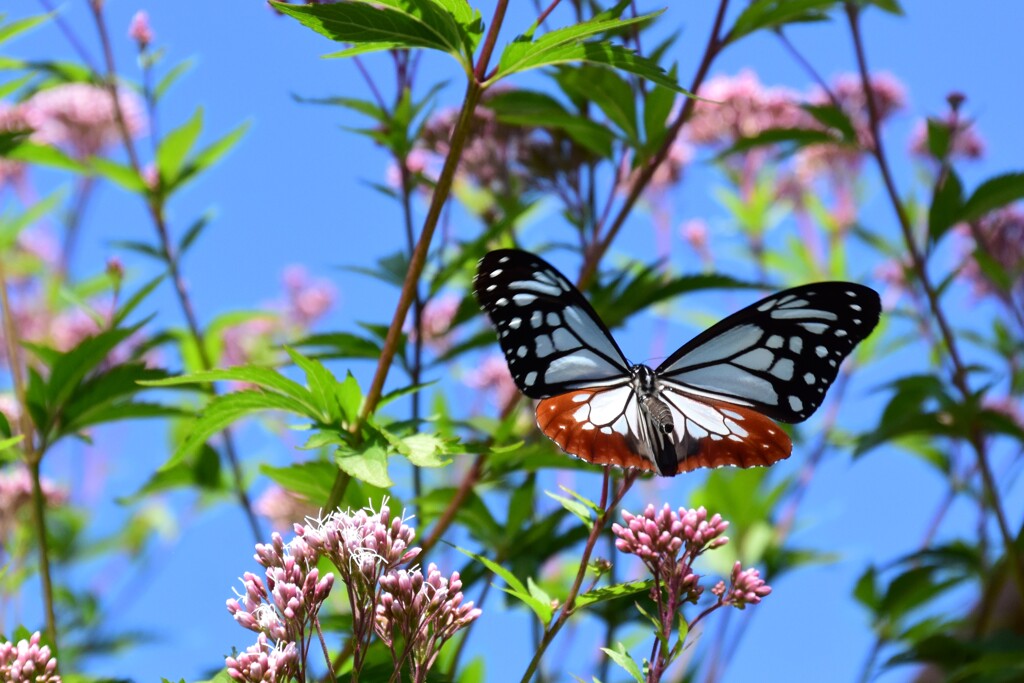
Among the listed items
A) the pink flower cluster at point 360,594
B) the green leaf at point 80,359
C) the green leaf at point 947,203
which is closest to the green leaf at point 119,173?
the green leaf at point 80,359

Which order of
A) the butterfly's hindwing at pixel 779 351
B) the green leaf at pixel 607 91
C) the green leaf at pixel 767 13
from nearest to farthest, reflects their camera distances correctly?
the butterfly's hindwing at pixel 779 351, the green leaf at pixel 607 91, the green leaf at pixel 767 13

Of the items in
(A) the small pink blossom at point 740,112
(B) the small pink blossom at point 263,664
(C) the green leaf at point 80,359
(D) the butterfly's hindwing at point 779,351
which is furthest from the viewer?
(A) the small pink blossom at point 740,112

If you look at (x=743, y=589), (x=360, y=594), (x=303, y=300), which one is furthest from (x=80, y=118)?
(x=743, y=589)

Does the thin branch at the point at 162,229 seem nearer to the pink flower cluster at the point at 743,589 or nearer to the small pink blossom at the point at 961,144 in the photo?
the pink flower cluster at the point at 743,589

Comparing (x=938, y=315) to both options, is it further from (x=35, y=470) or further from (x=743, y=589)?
(x=35, y=470)

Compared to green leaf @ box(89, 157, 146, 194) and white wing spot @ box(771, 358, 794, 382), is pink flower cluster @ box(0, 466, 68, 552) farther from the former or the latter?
white wing spot @ box(771, 358, 794, 382)

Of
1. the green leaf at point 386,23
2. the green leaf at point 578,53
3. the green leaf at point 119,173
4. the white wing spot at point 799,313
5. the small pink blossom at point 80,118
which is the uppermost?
the small pink blossom at point 80,118

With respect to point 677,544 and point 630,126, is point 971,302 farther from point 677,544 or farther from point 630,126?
point 677,544

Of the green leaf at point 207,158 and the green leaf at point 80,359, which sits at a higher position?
the green leaf at point 207,158
